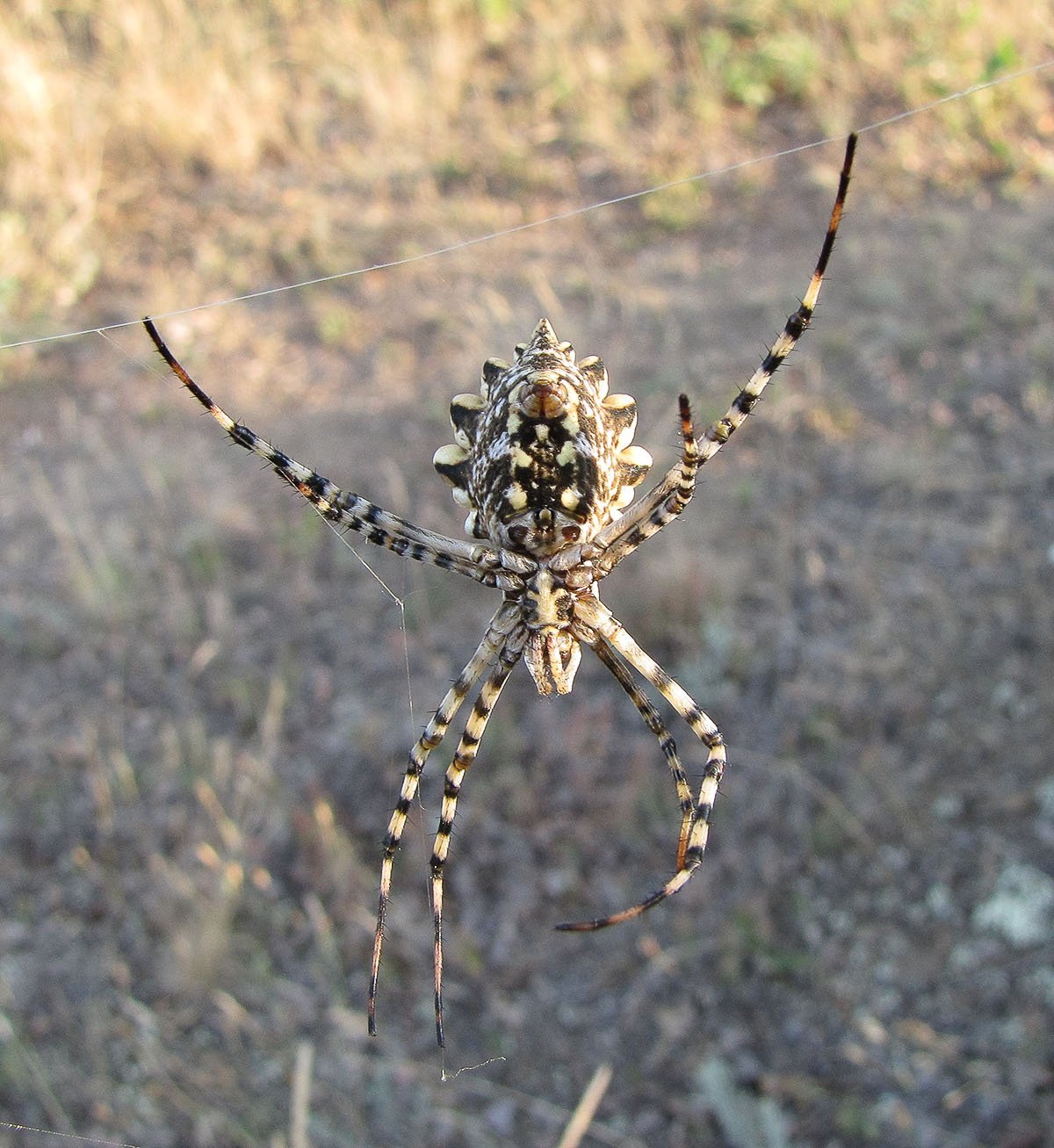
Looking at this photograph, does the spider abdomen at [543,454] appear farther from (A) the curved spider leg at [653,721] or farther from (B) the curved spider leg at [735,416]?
(A) the curved spider leg at [653,721]

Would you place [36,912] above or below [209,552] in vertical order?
A: below

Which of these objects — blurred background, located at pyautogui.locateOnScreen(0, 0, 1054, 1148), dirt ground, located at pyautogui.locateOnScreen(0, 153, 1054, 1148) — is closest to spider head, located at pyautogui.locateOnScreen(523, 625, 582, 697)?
dirt ground, located at pyautogui.locateOnScreen(0, 153, 1054, 1148)

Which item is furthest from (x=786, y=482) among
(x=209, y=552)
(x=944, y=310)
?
(x=209, y=552)

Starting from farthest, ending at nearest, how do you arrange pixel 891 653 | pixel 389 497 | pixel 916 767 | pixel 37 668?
pixel 389 497 → pixel 37 668 → pixel 891 653 → pixel 916 767

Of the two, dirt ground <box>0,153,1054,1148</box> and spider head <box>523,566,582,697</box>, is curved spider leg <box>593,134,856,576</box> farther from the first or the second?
dirt ground <box>0,153,1054,1148</box>

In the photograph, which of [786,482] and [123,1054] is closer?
[123,1054]

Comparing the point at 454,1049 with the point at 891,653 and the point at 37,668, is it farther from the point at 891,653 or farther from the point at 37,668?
the point at 37,668
